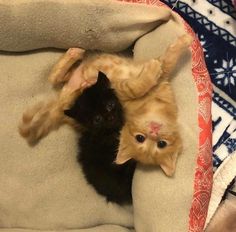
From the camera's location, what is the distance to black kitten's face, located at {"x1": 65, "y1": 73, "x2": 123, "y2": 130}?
1.40 meters

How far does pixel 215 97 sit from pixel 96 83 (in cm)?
56

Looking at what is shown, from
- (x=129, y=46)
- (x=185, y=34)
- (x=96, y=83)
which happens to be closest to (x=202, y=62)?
(x=185, y=34)

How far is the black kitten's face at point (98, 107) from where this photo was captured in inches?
55.0

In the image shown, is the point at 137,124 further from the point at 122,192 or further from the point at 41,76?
the point at 41,76

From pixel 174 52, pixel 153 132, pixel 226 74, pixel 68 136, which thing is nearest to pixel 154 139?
pixel 153 132

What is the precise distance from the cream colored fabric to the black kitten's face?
0.20 metres

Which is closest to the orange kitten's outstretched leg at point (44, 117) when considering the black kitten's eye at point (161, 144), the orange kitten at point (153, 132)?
the orange kitten at point (153, 132)

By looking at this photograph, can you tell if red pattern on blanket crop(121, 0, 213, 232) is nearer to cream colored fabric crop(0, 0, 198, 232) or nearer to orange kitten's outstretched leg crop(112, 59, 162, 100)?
cream colored fabric crop(0, 0, 198, 232)

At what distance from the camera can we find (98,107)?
4.61 ft

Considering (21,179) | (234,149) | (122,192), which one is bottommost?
(21,179)

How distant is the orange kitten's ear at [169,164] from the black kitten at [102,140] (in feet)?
0.45

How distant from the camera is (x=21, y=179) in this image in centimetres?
168

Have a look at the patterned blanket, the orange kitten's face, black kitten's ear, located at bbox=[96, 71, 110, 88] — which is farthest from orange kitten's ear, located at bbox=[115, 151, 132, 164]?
the patterned blanket

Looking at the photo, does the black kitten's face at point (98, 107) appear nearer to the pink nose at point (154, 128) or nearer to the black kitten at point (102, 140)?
the black kitten at point (102, 140)
